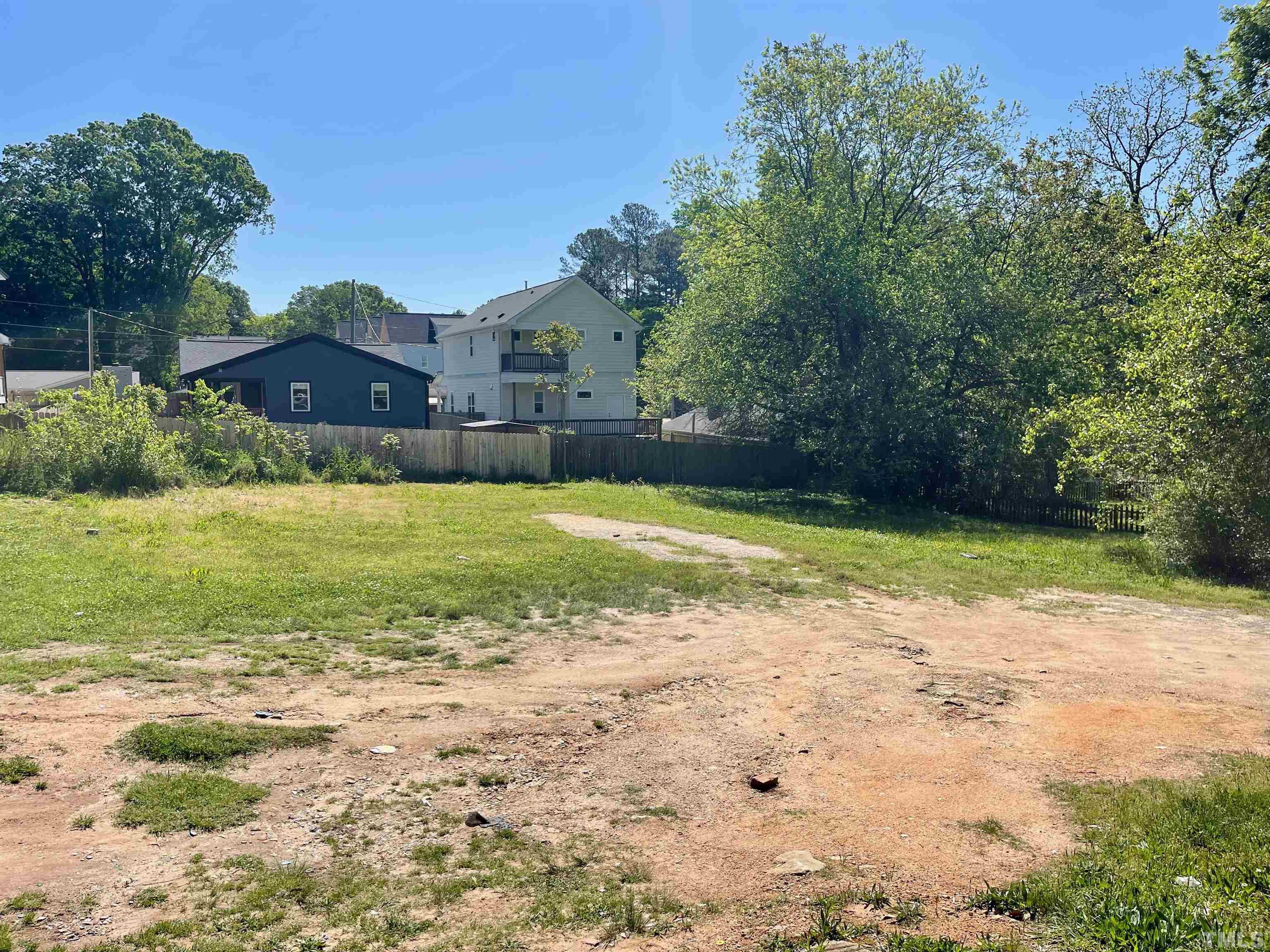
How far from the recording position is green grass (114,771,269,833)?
4.60 m

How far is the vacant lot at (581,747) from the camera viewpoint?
389cm

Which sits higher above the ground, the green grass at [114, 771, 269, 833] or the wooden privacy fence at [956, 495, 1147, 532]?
the wooden privacy fence at [956, 495, 1147, 532]

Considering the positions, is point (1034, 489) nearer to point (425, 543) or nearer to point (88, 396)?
point (425, 543)

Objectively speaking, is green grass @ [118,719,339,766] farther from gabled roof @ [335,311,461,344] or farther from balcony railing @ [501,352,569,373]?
gabled roof @ [335,311,461,344]

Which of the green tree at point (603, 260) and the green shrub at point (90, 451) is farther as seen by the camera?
the green tree at point (603, 260)

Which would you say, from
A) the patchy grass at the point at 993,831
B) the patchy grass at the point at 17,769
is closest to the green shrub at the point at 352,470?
the patchy grass at the point at 17,769

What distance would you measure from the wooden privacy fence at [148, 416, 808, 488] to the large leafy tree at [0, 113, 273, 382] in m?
41.4

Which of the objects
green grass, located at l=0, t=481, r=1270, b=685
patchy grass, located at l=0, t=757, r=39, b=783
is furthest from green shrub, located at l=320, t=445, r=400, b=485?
patchy grass, located at l=0, t=757, r=39, b=783

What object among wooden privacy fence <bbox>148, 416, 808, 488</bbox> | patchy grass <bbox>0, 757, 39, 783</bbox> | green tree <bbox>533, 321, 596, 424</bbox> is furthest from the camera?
A: green tree <bbox>533, 321, 596, 424</bbox>

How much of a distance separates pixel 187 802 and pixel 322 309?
314 ft

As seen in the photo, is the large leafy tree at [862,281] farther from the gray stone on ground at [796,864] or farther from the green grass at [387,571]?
the gray stone on ground at [796,864]

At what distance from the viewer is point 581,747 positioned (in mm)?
5977

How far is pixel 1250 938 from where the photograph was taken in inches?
128

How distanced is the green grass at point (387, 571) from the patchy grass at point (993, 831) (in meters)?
4.47
